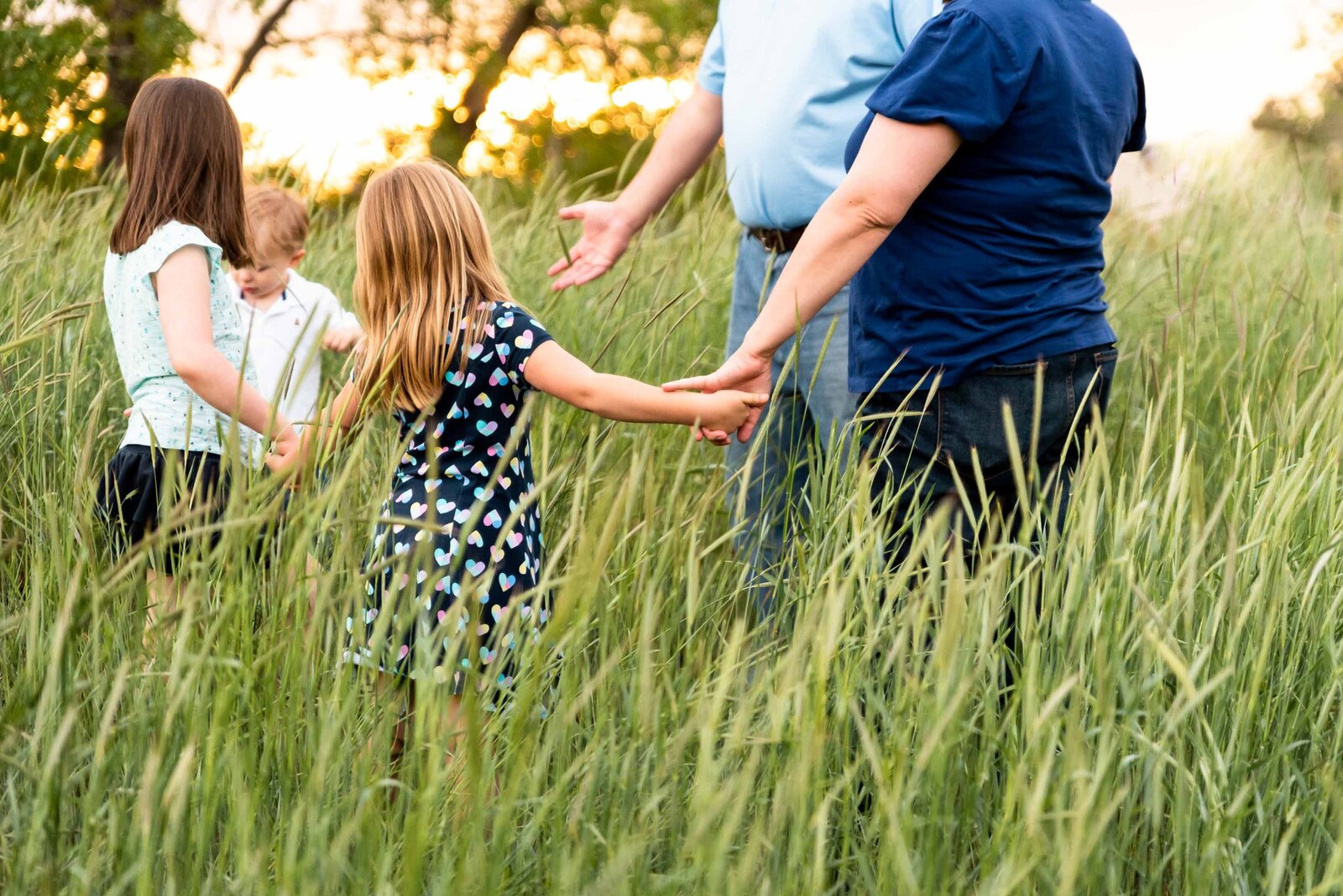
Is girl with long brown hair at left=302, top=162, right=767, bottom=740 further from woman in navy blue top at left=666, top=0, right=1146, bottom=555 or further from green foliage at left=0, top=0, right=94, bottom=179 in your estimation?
green foliage at left=0, top=0, right=94, bottom=179

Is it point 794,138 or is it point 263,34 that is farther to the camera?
point 263,34

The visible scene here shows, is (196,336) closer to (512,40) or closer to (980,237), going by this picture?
(980,237)

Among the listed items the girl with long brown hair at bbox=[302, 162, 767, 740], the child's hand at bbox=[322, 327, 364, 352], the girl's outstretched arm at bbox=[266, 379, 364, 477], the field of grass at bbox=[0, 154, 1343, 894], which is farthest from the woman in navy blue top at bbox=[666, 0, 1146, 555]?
the child's hand at bbox=[322, 327, 364, 352]

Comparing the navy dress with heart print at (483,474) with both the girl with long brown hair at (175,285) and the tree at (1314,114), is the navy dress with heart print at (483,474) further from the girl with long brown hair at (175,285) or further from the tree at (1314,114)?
the tree at (1314,114)

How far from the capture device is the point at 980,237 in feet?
6.21

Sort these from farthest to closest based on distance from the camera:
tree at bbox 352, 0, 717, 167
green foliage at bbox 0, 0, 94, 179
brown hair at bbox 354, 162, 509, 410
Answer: tree at bbox 352, 0, 717, 167
green foliage at bbox 0, 0, 94, 179
brown hair at bbox 354, 162, 509, 410

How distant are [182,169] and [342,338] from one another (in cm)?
79

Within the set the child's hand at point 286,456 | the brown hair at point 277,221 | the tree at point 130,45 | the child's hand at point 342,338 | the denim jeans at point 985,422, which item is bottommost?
the child's hand at point 286,456

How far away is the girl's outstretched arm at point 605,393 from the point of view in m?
1.97

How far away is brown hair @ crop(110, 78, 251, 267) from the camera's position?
2316mm

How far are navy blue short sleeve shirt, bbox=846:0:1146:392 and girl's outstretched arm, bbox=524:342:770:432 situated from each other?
0.30m

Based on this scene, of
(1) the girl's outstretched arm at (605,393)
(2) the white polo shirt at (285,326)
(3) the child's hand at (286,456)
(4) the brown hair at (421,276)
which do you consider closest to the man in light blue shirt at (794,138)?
(1) the girl's outstretched arm at (605,393)

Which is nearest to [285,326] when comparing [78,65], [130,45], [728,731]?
[728,731]

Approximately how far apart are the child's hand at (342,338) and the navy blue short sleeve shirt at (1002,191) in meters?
1.55
